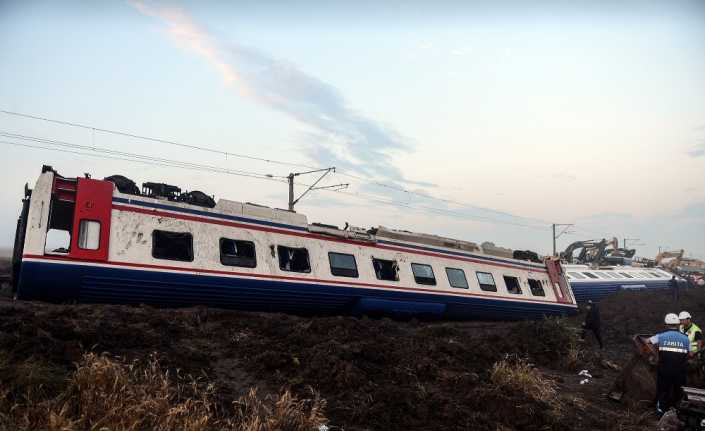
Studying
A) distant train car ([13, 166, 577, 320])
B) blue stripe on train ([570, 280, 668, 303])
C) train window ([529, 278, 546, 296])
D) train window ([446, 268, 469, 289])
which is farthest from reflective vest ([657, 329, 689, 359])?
blue stripe on train ([570, 280, 668, 303])

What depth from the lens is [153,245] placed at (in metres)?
12.0

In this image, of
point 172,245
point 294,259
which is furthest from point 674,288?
point 172,245

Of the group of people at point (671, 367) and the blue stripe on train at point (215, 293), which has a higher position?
the blue stripe on train at point (215, 293)

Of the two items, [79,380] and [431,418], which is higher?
[79,380]

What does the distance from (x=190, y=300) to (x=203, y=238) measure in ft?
5.33

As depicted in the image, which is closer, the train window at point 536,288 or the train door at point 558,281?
the train window at point 536,288

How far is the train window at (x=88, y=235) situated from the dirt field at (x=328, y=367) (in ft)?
5.05

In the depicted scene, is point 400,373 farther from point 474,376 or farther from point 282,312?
point 282,312

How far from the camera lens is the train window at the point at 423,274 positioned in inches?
666

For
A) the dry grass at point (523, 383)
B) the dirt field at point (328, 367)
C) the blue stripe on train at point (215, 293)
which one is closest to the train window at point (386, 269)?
the blue stripe on train at point (215, 293)

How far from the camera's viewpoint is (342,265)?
15.2m

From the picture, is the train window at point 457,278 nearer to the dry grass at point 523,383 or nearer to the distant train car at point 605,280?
the dry grass at point 523,383

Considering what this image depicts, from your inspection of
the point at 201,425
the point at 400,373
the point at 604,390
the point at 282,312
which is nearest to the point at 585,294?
the point at 604,390

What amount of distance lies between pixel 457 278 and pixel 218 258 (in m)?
9.22
